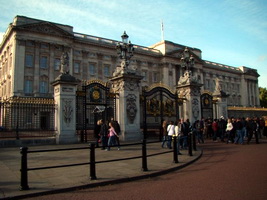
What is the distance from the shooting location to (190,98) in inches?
770

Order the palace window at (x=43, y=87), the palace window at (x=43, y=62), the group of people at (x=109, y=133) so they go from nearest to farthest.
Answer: the group of people at (x=109, y=133), the palace window at (x=43, y=87), the palace window at (x=43, y=62)

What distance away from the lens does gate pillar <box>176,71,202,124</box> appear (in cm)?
1948

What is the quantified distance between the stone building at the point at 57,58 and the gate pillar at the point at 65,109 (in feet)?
68.2

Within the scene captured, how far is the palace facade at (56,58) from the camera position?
44844 mm

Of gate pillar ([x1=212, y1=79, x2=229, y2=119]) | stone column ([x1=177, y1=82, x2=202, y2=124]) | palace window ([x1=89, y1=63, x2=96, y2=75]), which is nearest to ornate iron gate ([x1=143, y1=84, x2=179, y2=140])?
stone column ([x1=177, y1=82, x2=202, y2=124])

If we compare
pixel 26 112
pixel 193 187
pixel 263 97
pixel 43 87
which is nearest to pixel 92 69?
pixel 43 87

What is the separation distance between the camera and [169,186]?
20.3ft

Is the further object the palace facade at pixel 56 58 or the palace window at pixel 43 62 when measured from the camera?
the palace window at pixel 43 62

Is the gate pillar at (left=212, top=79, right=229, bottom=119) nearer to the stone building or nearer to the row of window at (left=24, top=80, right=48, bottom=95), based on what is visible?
the stone building

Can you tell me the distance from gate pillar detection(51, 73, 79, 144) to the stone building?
2078 cm

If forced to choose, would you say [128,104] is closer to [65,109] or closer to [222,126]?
[65,109]

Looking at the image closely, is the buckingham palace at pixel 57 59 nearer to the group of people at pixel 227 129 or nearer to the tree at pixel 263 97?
the group of people at pixel 227 129

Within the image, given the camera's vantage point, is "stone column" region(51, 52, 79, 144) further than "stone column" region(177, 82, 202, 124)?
No

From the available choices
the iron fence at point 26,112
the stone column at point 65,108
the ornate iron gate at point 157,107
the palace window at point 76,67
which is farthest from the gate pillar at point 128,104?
the palace window at point 76,67
